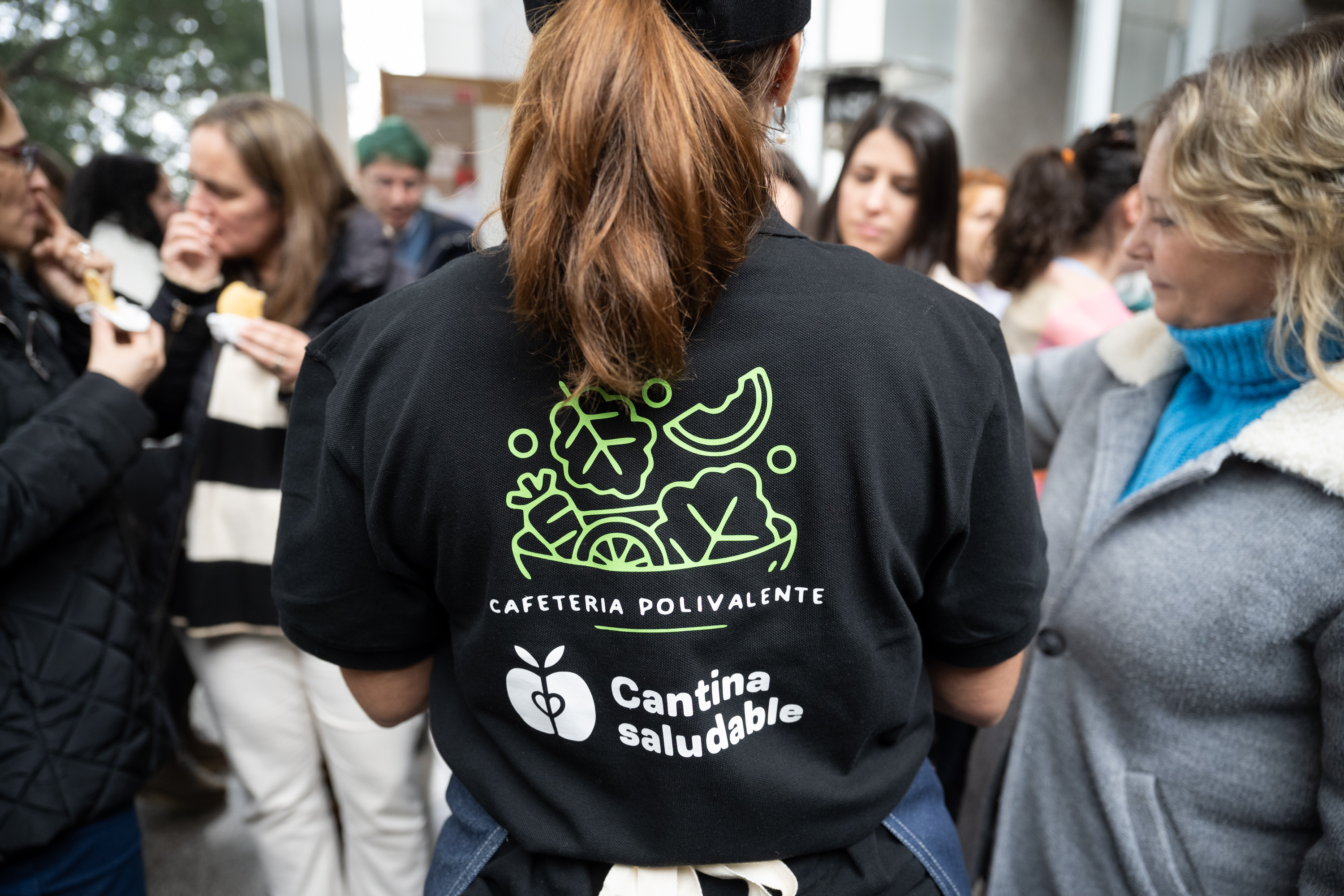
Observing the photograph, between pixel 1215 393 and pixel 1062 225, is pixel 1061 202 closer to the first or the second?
pixel 1062 225

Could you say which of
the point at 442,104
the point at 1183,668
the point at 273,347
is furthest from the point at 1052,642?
the point at 442,104

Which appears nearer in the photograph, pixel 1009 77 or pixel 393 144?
pixel 393 144

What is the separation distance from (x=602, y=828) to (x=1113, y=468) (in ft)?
3.25

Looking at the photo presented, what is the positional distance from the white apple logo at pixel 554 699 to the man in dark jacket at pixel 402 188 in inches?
122

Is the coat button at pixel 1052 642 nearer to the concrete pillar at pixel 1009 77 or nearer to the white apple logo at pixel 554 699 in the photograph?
the white apple logo at pixel 554 699

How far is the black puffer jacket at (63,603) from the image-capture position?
1351mm

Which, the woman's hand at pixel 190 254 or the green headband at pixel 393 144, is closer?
the woman's hand at pixel 190 254

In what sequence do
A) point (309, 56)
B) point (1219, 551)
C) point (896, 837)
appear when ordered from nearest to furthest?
point (896, 837) < point (1219, 551) < point (309, 56)

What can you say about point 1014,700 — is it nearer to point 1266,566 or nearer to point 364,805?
point 1266,566

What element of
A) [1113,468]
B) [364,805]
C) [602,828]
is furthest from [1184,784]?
[364,805]

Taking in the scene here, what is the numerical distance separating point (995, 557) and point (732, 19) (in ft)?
2.00

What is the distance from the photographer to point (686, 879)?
849 mm

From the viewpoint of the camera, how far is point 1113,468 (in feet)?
4.32

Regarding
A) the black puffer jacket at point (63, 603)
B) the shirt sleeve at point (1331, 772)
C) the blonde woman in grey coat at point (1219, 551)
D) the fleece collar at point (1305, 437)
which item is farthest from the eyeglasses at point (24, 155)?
the shirt sleeve at point (1331, 772)
